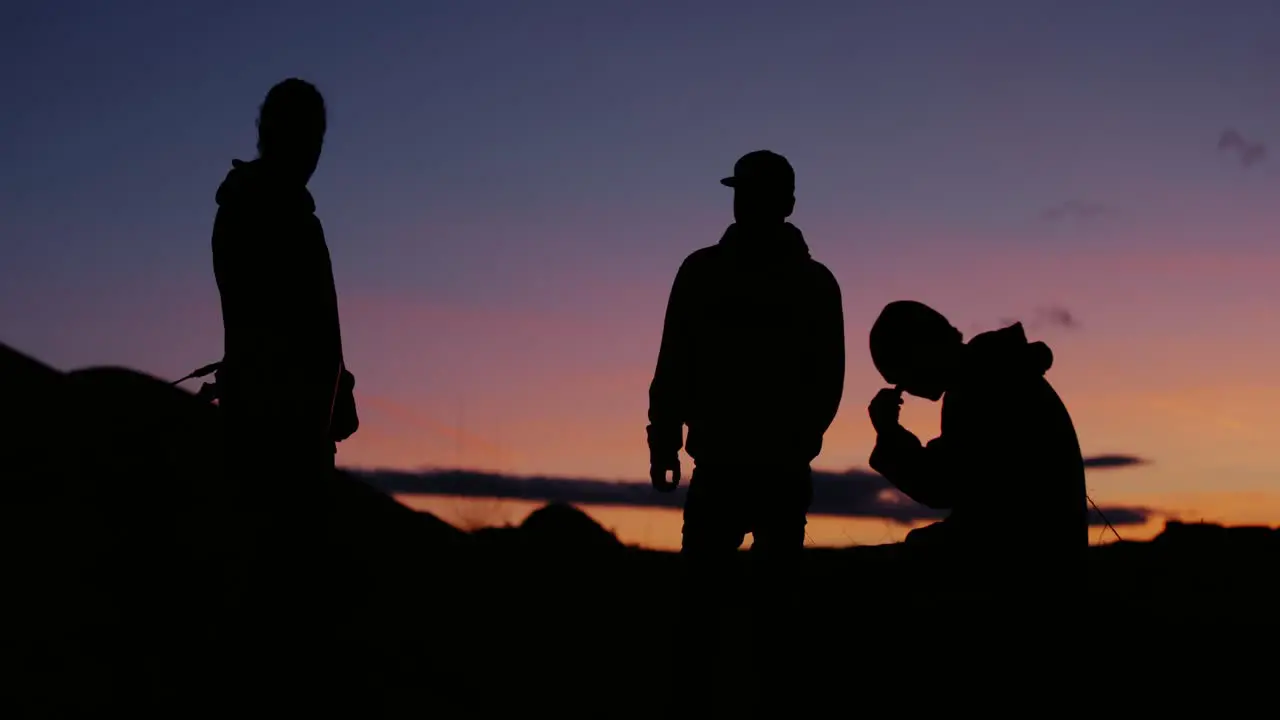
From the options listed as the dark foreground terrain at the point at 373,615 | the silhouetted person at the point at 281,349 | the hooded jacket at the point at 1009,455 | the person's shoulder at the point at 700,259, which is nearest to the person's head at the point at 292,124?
the silhouetted person at the point at 281,349

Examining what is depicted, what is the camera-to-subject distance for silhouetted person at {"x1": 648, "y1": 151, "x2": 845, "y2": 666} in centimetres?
679

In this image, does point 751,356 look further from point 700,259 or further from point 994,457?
point 994,457

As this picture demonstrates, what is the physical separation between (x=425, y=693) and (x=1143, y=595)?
4732mm

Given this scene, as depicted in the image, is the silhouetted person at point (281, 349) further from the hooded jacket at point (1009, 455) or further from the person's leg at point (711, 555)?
the hooded jacket at point (1009, 455)

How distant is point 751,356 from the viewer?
6840 millimetres

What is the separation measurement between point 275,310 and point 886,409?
103 inches

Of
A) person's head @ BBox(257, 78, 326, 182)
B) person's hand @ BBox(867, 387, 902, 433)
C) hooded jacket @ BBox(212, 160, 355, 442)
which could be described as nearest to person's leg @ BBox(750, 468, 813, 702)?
person's hand @ BBox(867, 387, 902, 433)

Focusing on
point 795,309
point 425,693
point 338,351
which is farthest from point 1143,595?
point 338,351

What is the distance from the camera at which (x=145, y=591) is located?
6.94 m

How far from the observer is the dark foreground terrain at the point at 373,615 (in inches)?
211

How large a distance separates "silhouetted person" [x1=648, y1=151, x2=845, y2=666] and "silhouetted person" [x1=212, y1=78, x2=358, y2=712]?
2.03m

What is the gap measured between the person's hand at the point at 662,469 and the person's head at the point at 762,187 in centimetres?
128

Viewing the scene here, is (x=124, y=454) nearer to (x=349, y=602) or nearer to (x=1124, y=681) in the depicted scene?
(x=349, y=602)

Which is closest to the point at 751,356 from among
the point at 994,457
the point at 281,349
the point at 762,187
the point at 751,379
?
the point at 751,379
